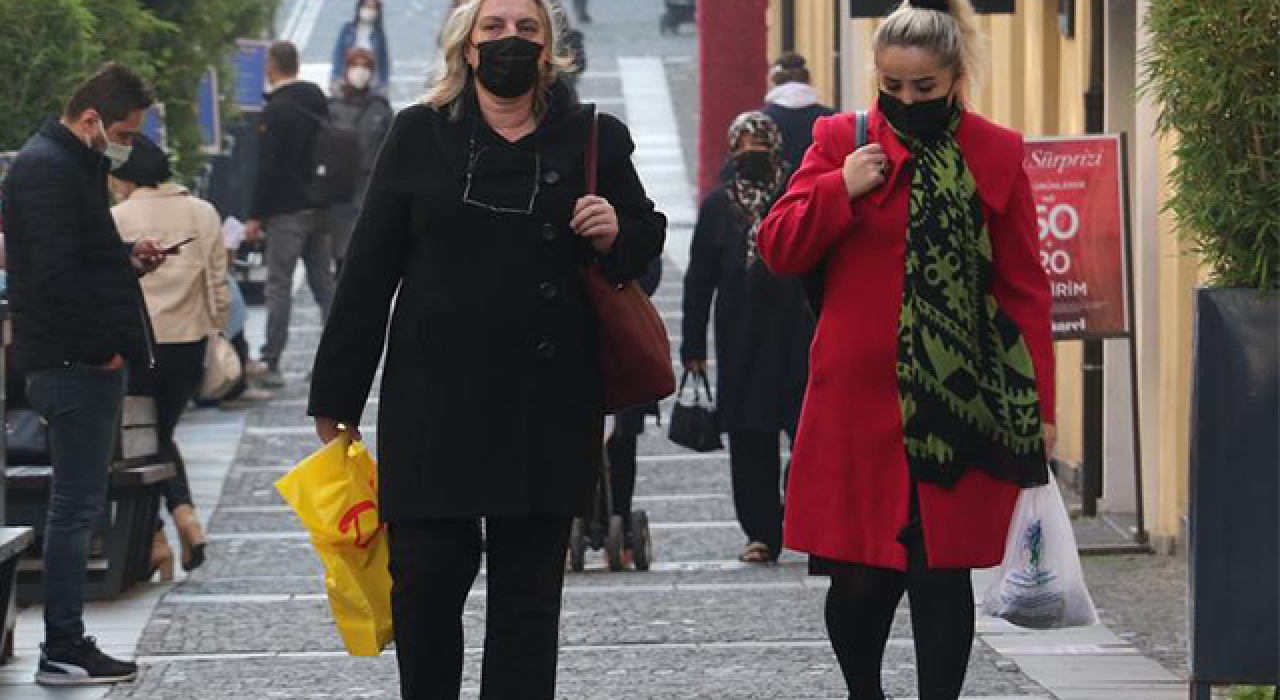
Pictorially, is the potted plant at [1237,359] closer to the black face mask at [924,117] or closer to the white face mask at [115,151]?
the black face mask at [924,117]

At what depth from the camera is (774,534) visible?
40.0ft

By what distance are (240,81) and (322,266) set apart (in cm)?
584

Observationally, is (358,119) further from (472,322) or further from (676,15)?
(676,15)

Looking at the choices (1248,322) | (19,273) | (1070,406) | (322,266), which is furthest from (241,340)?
(1248,322)

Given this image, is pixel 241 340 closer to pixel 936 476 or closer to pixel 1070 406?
pixel 1070 406

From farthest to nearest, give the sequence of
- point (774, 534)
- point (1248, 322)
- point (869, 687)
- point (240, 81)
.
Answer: point (240, 81), point (774, 534), point (1248, 322), point (869, 687)

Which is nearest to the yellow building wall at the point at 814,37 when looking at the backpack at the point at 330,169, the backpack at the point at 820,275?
the backpack at the point at 330,169

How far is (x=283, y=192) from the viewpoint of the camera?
1931cm

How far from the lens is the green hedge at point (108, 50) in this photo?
45.4ft

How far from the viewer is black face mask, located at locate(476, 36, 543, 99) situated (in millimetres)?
6227

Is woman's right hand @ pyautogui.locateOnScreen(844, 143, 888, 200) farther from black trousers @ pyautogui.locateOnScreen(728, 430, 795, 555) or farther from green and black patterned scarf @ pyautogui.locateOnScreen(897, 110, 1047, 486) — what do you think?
black trousers @ pyautogui.locateOnScreen(728, 430, 795, 555)

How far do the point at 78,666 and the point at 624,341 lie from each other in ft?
10.9

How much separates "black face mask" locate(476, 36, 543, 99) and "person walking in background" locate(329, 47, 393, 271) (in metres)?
13.4

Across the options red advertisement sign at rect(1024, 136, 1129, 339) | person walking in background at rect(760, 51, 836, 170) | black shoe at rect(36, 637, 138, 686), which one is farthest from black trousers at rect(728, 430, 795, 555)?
black shoe at rect(36, 637, 138, 686)
